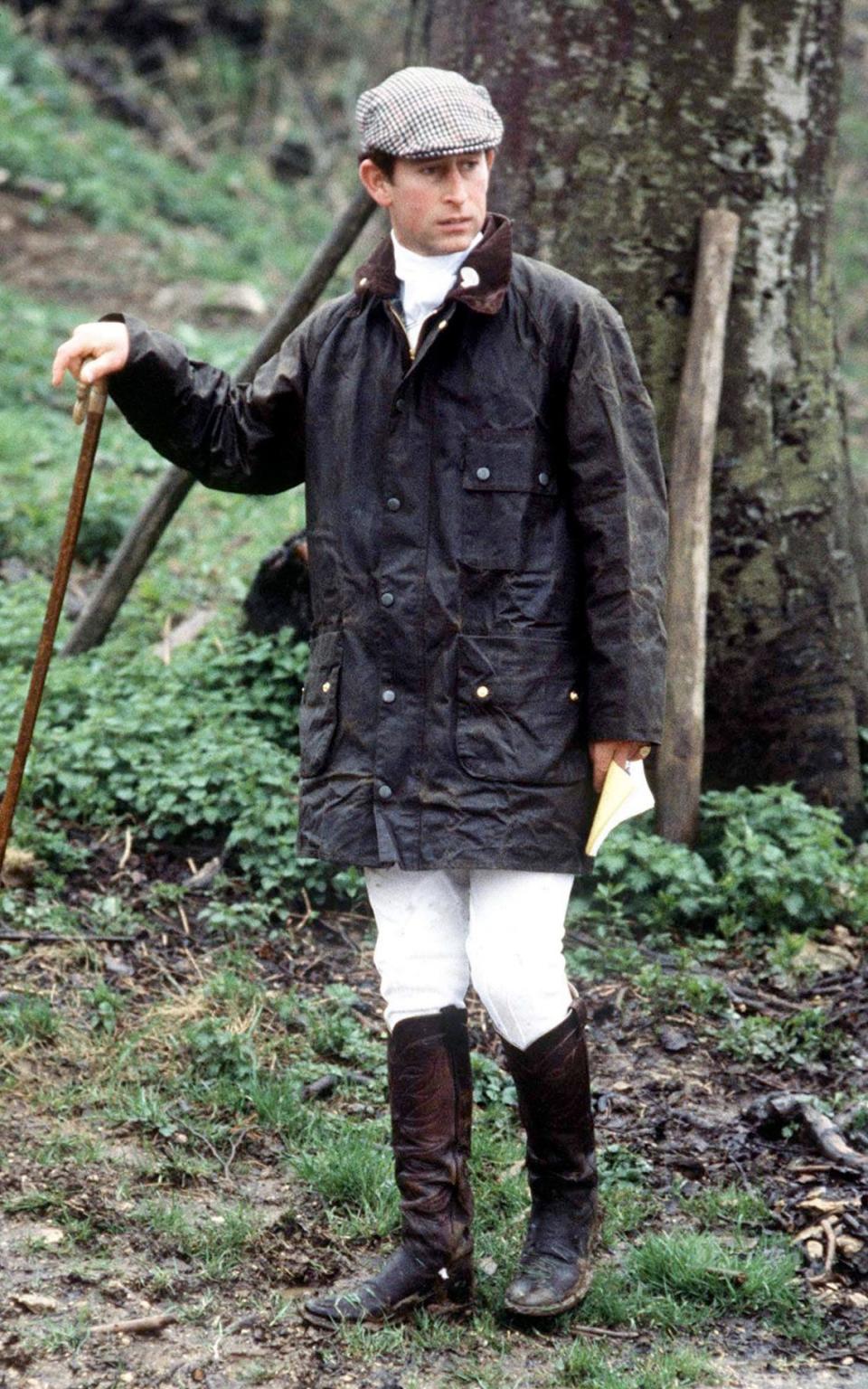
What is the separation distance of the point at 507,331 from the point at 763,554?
229cm

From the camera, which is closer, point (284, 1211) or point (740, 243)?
point (284, 1211)

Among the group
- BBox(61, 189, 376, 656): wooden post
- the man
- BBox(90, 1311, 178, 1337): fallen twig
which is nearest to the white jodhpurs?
the man

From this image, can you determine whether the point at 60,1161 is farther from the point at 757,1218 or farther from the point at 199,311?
the point at 199,311

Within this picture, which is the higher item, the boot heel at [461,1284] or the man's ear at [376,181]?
the man's ear at [376,181]

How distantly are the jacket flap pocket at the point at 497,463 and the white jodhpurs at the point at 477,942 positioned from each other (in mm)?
722

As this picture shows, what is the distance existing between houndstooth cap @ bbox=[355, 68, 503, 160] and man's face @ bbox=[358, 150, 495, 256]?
31mm

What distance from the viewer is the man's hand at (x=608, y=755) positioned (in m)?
3.21

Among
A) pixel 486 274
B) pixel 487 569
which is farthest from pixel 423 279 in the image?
pixel 487 569

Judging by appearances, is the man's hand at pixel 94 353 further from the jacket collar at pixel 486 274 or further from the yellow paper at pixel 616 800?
the yellow paper at pixel 616 800

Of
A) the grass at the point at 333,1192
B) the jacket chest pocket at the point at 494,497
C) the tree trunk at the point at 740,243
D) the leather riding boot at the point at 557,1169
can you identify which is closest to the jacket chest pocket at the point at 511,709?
the jacket chest pocket at the point at 494,497

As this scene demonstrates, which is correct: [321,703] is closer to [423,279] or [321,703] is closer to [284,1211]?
[423,279]

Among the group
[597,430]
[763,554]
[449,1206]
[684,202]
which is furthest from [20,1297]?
[684,202]

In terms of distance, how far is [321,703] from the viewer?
3.27 meters

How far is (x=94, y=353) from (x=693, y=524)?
2.27 metres
